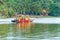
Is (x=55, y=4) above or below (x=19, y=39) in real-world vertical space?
below

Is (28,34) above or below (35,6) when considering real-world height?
above

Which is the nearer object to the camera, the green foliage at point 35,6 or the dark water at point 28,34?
the dark water at point 28,34

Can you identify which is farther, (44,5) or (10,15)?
(44,5)

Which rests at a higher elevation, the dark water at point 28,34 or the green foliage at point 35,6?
the dark water at point 28,34

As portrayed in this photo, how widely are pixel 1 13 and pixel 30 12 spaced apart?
23.0 metres

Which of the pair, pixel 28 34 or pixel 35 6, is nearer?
pixel 28 34

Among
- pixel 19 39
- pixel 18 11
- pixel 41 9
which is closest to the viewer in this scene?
pixel 19 39

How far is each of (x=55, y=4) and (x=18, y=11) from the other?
16.1 metres

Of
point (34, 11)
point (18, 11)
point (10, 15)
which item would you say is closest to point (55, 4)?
point (34, 11)

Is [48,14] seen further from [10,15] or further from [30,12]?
[10,15]

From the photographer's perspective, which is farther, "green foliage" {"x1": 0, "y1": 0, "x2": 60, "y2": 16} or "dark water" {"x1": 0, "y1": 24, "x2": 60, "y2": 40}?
"green foliage" {"x1": 0, "y1": 0, "x2": 60, "y2": 16}

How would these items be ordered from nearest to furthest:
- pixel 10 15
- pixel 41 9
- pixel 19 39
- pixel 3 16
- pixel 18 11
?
1. pixel 19 39
2. pixel 3 16
3. pixel 10 15
4. pixel 18 11
5. pixel 41 9

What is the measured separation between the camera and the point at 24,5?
89.4 meters

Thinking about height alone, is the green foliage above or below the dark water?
below
